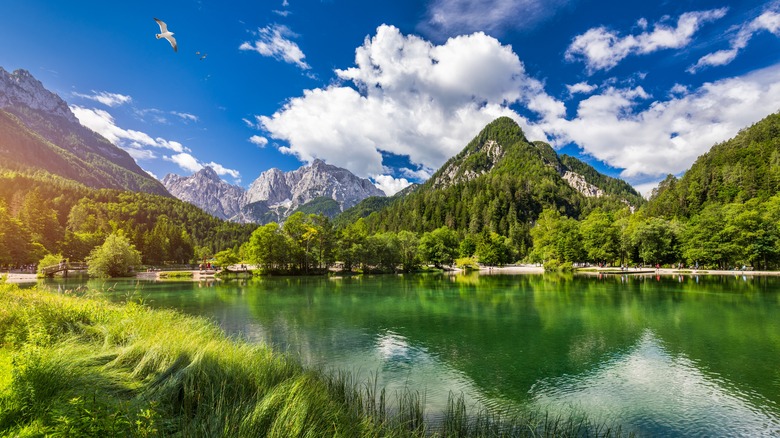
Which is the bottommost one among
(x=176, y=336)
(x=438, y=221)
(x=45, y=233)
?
(x=176, y=336)

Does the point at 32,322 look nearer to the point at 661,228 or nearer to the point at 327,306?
the point at 327,306

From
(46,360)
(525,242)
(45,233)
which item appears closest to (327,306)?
(46,360)

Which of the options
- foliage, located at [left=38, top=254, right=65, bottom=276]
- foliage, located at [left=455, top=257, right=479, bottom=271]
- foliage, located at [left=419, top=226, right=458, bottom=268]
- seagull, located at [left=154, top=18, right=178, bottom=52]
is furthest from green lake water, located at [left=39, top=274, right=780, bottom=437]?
foliage, located at [left=455, top=257, right=479, bottom=271]

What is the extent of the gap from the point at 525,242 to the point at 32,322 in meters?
157

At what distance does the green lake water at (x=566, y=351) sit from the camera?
1179cm

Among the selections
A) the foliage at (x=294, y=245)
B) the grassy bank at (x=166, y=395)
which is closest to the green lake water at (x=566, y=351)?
the grassy bank at (x=166, y=395)

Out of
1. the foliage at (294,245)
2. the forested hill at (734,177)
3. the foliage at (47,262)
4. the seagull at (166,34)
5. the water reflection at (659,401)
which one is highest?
the forested hill at (734,177)

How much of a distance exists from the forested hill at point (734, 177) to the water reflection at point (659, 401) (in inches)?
4443

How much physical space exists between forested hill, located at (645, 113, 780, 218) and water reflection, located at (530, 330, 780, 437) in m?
113

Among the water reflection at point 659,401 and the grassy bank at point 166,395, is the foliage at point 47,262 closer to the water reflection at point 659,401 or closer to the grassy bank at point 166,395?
the grassy bank at point 166,395

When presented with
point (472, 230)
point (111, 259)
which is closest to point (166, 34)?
point (111, 259)

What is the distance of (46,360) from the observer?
6.73m

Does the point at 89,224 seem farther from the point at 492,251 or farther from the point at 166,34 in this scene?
the point at 166,34

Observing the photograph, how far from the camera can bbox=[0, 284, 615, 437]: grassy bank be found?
5.21 meters
